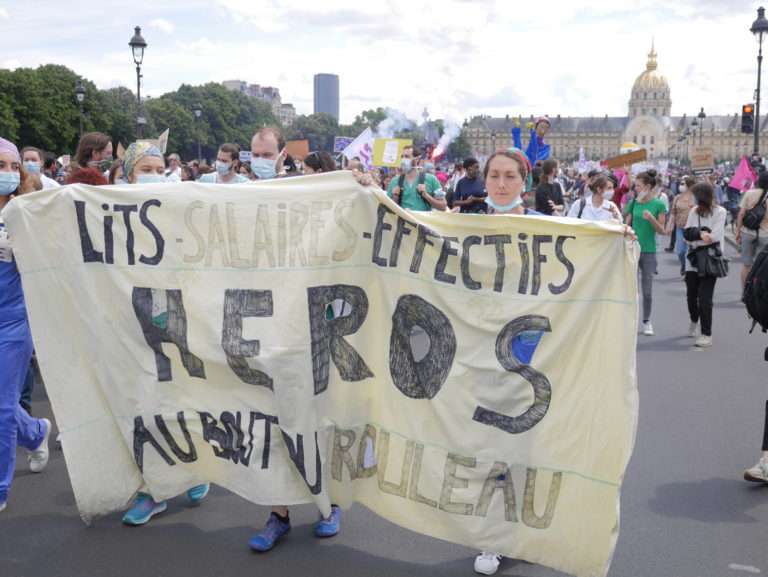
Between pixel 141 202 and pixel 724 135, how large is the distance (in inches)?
8218

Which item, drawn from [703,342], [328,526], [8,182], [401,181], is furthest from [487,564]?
[401,181]

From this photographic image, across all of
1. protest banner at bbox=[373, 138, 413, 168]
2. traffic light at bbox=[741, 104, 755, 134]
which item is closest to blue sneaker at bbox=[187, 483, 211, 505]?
protest banner at bbox=[373, 138, 413, 168]

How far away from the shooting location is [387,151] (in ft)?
56.7

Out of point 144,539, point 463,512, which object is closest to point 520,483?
point 463,512

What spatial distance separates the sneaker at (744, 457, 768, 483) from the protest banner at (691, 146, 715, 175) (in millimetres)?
16362

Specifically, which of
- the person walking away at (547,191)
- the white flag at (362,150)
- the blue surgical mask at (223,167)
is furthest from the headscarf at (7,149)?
the white flag at (362,150)

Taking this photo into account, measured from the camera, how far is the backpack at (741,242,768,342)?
192 inches

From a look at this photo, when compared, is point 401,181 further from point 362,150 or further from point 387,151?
point 362,150

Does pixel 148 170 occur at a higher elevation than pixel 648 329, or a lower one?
higher

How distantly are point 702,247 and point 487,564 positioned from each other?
21.1 feet

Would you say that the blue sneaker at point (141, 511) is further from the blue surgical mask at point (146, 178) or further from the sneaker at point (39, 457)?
the blue surgical mask at point (146, 178)

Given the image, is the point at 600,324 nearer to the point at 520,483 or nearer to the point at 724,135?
the point at 520,483

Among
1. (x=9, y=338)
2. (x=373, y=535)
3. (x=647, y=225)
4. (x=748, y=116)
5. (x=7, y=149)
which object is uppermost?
(x=748, y=116)

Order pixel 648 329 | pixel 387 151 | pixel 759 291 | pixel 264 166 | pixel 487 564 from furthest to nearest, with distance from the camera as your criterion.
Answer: pixel 387 151
pixel 648 329
pixel 264 166
pixel 759 291
pixel 487 564
